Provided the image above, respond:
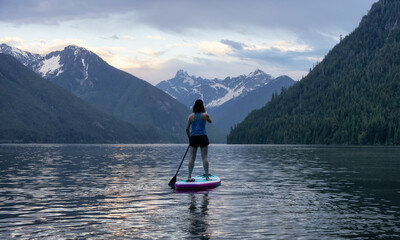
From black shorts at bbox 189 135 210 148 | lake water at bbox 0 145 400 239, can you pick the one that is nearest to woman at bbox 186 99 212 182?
black shorts at bbox 189 135 210 148

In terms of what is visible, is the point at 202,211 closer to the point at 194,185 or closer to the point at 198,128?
the point at 194,185

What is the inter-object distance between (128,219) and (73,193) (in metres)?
10.6

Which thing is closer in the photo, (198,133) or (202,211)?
(202,211)

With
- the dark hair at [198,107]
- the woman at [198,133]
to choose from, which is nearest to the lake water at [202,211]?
the woman at [198,133]

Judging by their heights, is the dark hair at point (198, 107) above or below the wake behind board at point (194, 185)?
above

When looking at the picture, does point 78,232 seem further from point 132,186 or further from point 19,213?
point 132,186

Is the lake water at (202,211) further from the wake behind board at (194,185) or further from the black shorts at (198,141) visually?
the black shorts at (198,141)

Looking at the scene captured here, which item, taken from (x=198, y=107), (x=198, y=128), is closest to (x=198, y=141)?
(x=198, y=128)

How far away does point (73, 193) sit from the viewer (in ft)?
98.4

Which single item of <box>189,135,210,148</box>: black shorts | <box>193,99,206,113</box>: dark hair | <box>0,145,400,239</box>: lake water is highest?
<box>193,99,206,113</box>: dark hair

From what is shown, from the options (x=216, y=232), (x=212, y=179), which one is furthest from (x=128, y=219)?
(x=212, y=179)

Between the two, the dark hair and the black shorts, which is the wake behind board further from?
the dark hair

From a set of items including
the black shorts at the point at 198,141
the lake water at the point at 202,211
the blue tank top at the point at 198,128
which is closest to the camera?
the lake water at the point at 202,211

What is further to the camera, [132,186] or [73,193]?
[132,186]
